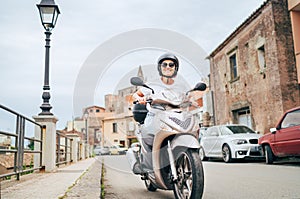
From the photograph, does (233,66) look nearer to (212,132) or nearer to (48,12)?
(212,132)

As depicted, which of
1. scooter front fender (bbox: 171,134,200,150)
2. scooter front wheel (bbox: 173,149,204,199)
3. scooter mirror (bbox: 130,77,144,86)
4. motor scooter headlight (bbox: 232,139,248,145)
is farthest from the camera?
motor scooter headlight (bbox: 232,139,248,145)

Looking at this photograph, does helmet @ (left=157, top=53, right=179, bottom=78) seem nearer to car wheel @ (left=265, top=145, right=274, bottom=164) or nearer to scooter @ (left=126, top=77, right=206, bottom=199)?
scooter @ (left=126, top=77, right=206, bottom=199)

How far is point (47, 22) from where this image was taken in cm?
859

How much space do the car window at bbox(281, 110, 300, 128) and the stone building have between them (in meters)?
5.79

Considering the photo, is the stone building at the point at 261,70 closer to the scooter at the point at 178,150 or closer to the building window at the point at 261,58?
the building window at the point at 261,58

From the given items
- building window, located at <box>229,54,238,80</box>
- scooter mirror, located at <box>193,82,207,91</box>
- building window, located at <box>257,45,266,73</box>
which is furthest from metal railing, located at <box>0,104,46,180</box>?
building window, located at <box>229,54,238,80</box>

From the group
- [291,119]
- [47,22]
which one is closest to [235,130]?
[291,119]

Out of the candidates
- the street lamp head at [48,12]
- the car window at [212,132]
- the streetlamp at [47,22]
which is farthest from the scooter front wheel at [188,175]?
the car window at [212,132]

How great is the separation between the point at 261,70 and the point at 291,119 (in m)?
8.16

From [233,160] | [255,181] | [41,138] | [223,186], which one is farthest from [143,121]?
[233,160]

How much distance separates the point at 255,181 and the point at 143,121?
3231 mm

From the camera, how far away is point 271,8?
1723 centimetres

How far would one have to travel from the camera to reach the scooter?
3646mm

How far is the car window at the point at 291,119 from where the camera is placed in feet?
33.7
